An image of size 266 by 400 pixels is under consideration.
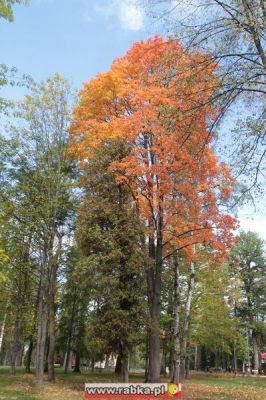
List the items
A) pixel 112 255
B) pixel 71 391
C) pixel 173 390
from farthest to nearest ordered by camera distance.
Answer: pixel 71 391 < pixel 112 255 < pixel 173 390

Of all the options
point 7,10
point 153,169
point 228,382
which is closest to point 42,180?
point 153,169

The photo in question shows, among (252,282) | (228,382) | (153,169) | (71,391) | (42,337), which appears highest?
(252,282)

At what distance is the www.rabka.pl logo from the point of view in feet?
36.3

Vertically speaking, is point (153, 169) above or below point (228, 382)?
above

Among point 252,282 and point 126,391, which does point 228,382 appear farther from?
point 252,282

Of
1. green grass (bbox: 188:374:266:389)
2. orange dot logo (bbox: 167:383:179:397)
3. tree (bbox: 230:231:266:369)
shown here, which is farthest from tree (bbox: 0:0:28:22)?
tree (bbox: 230:231:266:369)

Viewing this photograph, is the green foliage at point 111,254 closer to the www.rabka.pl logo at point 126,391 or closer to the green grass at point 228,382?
the www.rabka.pl logo at point 126,391

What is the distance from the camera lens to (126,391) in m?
11.1

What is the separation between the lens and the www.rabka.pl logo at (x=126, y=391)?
1107 centimetres

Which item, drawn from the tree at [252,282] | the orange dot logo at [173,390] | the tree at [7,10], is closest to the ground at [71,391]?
the orange dot logo at [173,390]

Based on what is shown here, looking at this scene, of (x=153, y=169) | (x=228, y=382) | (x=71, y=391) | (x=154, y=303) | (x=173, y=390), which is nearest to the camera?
(x=173, y=390)

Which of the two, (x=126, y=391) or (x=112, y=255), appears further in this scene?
(x=112, y=255)

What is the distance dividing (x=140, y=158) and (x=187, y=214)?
113 inches

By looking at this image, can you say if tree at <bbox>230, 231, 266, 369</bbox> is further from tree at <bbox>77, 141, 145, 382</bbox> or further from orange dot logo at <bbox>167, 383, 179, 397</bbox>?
orange dot logo at <bbox>167, 383, 179, 397</bbox>
